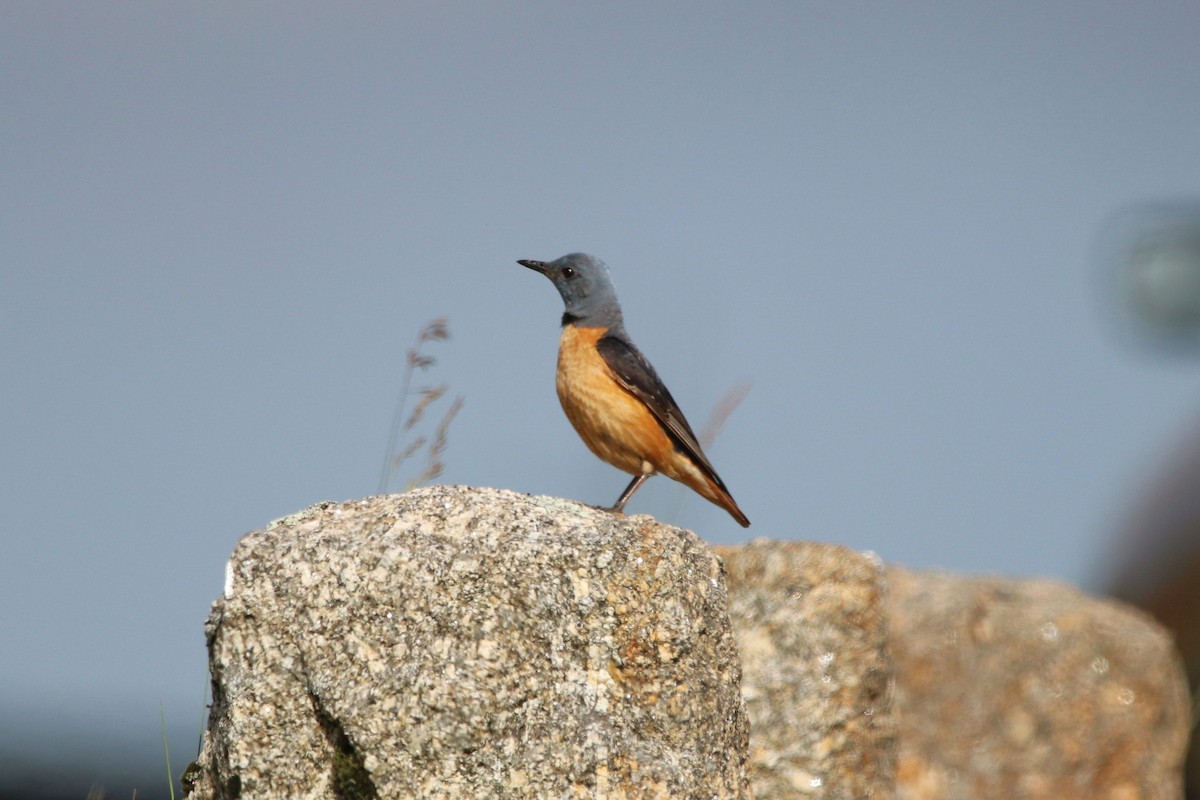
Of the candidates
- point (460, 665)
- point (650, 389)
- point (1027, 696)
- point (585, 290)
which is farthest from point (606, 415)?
point (1027, 696)

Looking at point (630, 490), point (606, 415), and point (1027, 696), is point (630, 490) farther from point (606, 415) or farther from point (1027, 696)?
point (1027, 696)

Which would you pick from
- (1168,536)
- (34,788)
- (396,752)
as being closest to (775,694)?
(396,752)

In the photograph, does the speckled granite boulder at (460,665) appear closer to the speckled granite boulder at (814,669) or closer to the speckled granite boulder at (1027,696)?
the speckled granite boulder at (814,669)

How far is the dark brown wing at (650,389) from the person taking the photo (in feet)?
24.0

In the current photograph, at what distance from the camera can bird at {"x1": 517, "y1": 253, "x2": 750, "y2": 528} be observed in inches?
285

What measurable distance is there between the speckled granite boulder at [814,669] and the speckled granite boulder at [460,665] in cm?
243

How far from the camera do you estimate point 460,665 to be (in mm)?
3725

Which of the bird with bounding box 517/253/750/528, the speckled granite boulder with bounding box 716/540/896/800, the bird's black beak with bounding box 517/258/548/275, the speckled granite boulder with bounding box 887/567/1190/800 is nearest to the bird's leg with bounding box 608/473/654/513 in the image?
the bird with bounding box 517/253/750/528

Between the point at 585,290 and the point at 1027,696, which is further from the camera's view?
the point at 1027,696

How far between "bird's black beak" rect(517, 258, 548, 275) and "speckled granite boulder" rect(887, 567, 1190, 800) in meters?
3.64

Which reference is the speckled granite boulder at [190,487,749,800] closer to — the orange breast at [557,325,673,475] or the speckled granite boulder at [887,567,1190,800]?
the orange breast at [557,325,673,475]

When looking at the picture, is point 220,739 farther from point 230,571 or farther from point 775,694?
point 775,694

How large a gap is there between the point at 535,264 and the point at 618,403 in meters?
1.31

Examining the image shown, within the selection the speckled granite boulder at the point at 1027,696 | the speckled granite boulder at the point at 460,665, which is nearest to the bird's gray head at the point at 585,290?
the speckled granite boulder at the point at 1027,696
